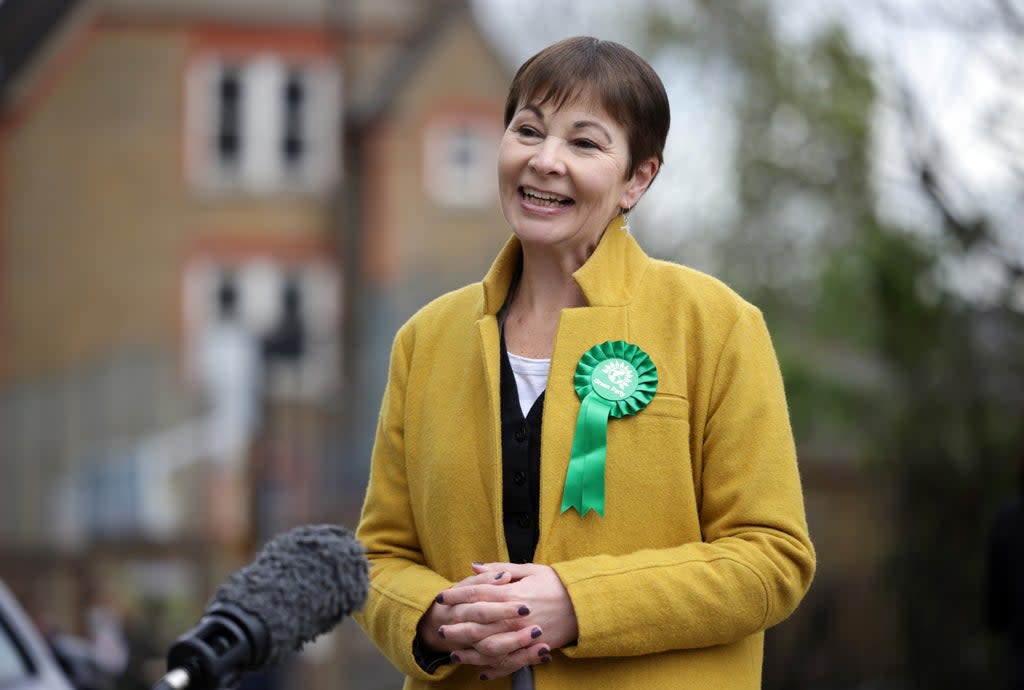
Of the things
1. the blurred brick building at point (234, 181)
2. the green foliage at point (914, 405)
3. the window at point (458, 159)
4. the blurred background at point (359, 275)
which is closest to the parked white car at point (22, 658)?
the blurred background at point (359, 275)

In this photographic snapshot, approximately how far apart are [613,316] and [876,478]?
11.5 m

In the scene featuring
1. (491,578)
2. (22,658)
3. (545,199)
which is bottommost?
(22,658)

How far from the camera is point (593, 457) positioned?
271 cm

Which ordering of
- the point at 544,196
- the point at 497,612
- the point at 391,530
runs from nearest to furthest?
1. the point at 497,612
2. the point at 544,196
3. the point at 391,530

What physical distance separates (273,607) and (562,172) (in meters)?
0.91

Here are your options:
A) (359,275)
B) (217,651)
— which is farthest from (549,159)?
(359,275)

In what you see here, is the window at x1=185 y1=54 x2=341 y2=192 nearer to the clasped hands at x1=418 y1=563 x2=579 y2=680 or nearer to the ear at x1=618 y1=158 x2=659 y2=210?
the ear at x1=618 y1=158 x2=659 y2=210

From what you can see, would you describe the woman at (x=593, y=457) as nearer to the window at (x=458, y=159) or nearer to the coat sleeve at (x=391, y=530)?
the coat sleeve at (x=391, y=530)

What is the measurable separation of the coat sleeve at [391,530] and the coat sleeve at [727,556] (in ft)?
1.04

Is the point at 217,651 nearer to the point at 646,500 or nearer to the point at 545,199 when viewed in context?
the point at 646,500

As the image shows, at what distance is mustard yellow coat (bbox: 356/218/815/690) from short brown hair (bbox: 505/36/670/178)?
179 millimetres

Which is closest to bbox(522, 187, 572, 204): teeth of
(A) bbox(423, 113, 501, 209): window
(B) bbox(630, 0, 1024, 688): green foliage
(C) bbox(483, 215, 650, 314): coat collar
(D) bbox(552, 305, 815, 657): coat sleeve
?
(C) bbox(483, 215, 650, 314): coat collar

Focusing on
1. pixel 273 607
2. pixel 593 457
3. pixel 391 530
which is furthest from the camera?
pixel 391 530

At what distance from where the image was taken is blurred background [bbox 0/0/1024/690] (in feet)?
39.9
